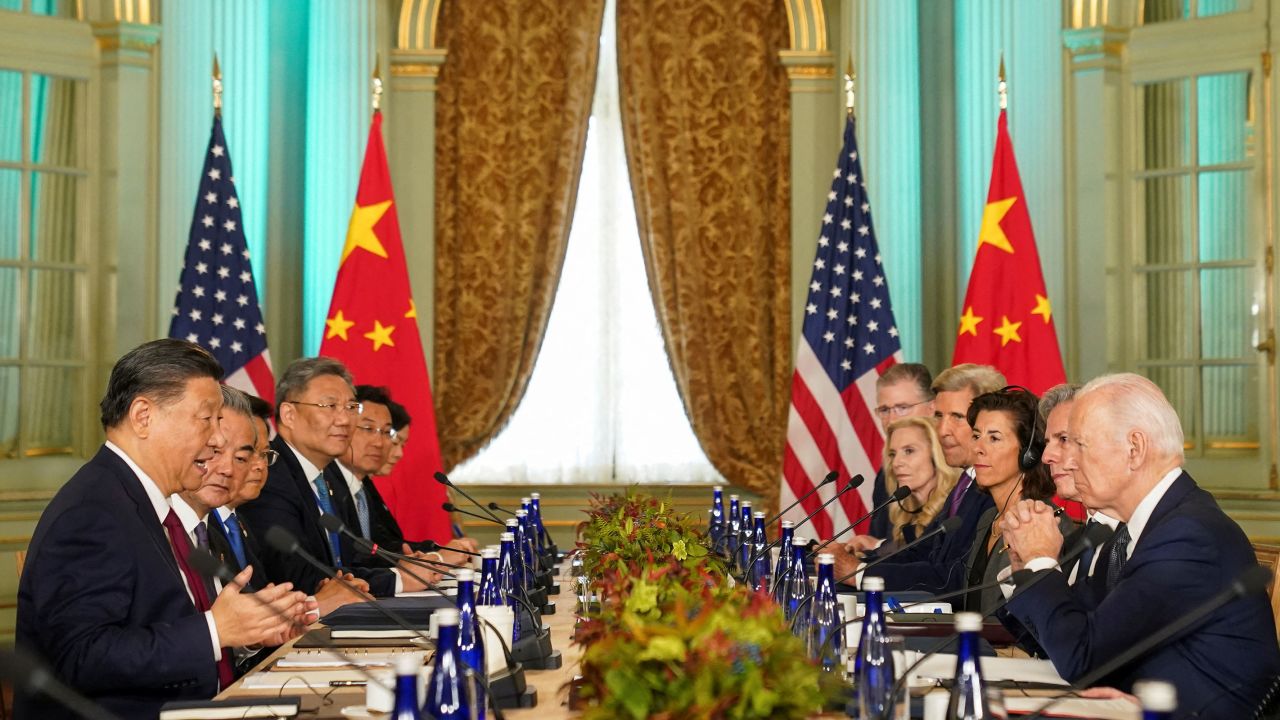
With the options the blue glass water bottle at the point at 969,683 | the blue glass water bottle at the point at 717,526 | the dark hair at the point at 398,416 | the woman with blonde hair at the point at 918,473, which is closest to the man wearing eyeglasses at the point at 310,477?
the dark hair at the point at 398,416

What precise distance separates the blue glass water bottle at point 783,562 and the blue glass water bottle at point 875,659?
89 centimetres

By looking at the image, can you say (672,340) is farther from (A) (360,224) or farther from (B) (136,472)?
(B) (136,472)

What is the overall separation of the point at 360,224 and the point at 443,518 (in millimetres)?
1441

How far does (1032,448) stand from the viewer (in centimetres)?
373

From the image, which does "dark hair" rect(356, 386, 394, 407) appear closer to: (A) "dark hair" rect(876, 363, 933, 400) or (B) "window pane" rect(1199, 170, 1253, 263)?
(A) "dark hair" rect(876, 363, 933, 400)

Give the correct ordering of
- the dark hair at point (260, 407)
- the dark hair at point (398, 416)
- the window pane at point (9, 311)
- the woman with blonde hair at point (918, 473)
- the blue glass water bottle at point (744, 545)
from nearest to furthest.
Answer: the blue glass water bottle at point (744, 545), the dark hair at point (260, 407), the woman with blonde hair at point (918, 473), the dark hair at point (398, 416), the window pane at point (9, 311)

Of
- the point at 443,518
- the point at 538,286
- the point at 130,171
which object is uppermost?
the point at 130,171

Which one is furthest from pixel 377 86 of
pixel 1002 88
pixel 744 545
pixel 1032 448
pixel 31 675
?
pixel 31 675

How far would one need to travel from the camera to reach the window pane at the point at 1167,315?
642 centimetres

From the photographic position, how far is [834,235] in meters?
6.65

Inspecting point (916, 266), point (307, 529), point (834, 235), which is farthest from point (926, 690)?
point (916, 266)

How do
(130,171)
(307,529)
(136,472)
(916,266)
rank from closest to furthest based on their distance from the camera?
1. (136,472)
2. (307,529)
3. (130,171)
4. (916,266)

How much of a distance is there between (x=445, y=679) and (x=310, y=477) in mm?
3111

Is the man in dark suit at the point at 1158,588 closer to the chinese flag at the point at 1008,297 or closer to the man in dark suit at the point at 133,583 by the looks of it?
the man in dark suit at the point at 133,583
